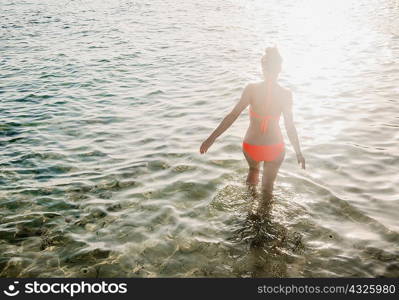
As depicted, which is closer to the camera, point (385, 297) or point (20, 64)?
point (385, 297)

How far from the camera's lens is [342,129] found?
9.77m

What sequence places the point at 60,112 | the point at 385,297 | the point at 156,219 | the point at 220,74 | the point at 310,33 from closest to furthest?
the point at 385,297
the point at 156,219
the point at 60,112
the point at 220,74
the point at 310,33

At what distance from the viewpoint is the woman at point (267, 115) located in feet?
19.1

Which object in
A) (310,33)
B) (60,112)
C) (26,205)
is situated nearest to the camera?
(26,205)

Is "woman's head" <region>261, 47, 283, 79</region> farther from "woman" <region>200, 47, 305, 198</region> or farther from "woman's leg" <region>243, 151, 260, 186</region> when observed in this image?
"woman's leg" <region>243, 151, 260, 186</region>

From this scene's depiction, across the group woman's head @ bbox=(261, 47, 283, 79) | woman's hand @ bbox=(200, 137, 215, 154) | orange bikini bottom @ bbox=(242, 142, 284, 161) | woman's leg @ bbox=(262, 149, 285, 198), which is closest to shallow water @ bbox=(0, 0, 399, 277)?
woman's leg @ bbox=(262, 149, 285, 198)

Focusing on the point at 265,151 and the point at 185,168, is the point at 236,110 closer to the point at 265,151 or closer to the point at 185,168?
the point at 265,151

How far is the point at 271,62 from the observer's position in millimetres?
5707

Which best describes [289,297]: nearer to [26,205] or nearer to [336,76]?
[26,205]

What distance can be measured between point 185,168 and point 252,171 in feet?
7.09

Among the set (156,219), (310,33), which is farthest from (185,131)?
(310,33)

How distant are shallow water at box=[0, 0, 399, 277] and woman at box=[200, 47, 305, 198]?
3.74 feet

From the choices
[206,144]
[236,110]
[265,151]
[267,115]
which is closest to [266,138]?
[265,151]

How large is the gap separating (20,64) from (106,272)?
52.8ft
